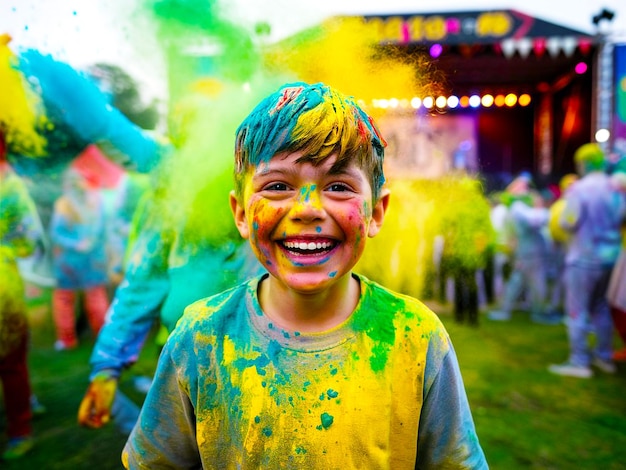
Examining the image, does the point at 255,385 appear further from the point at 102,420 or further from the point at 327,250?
the point at 102,420

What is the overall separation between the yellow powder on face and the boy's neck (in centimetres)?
129

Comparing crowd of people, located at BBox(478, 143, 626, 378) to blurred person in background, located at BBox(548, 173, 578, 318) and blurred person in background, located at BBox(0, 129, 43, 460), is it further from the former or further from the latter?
blurred person in background, located at BBox(0, 129, 43, 460)

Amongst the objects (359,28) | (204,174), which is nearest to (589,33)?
(359,28)

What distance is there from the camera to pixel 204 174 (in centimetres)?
163

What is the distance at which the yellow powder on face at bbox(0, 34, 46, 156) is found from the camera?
5.32 feet

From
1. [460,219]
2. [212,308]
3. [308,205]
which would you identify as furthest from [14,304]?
[460,219]

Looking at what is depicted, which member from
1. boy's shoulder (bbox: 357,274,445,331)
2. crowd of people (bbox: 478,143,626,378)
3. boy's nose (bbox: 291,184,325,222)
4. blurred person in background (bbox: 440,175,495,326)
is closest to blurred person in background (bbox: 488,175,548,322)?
crowd of people (bbox: 478,143,626,378)

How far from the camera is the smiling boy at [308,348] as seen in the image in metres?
0.95

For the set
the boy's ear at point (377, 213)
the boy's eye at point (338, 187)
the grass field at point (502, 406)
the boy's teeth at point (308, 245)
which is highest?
the boy's eye at point (338, 187)

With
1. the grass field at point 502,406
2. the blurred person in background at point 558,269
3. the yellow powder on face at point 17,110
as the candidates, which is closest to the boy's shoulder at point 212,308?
the yellow powder on face at point 17,110

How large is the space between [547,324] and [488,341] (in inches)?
51.4

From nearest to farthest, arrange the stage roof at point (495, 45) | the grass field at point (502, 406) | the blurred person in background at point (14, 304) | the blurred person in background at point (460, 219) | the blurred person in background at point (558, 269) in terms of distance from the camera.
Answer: the stage roof at point (495, 45), the blurred person in background at point (460, 219), the blurred person in background at point (14, 304), the grass field at point (502, 406), the blurred person in background at point (558, 269)

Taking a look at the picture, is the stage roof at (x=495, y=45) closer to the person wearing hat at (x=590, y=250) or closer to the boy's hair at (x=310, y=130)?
the boy's hair at (x=310, y=130)

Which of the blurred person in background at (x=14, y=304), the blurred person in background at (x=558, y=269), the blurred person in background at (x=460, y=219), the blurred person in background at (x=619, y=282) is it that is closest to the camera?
the blurred person in background at (x=460, y=219)
